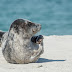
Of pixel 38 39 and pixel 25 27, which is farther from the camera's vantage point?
pixel 38 39

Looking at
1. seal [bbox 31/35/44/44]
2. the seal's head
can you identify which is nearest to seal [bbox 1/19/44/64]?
the seal's head

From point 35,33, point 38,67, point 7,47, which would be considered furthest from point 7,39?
point 38,67

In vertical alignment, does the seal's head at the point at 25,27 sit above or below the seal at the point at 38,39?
above

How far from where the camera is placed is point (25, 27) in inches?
217

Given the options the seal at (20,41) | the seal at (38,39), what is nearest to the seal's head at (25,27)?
the seal at (20,41)

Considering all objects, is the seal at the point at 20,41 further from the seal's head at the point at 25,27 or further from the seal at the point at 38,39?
the seal at the point at 38,39

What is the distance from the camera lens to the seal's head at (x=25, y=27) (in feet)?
18.1

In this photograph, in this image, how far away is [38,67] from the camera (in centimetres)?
521

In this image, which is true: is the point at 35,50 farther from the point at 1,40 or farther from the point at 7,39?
the point at 1,40

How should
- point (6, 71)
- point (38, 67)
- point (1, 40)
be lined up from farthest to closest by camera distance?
1. point (1, 40)
2. point (38, 67)
3. point (6, 71)

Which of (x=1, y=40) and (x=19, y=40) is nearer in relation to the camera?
(x=19, y=40)

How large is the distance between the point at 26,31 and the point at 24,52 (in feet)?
1.34

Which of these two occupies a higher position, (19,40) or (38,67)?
(19,40)

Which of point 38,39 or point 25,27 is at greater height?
point 25,27
